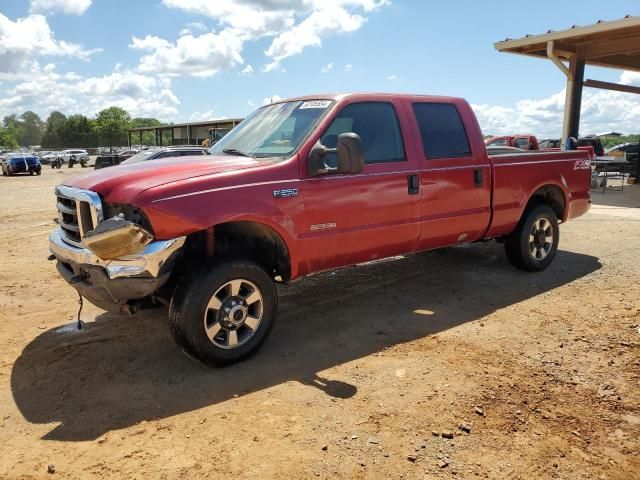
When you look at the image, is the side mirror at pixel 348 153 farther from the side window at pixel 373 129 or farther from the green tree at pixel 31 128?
the green tree at pixel 31 128

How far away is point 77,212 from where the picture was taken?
369 centimetres

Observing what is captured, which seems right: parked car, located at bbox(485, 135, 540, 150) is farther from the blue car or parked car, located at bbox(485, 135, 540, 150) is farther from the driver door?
the blue car

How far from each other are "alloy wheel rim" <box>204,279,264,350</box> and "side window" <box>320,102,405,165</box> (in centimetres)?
140

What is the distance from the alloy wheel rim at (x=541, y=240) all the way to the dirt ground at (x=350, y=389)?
1.94 feet

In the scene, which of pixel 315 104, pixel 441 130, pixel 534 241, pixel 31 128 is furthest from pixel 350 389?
pixel 31 128

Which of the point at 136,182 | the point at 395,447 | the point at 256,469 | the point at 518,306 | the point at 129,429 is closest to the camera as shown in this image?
the point at 256,469

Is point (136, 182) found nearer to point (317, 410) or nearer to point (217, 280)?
point (217, 280)

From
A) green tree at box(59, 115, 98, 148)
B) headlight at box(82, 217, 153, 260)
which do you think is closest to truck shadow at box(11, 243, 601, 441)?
headlight at box(82, 217, 153, 260)

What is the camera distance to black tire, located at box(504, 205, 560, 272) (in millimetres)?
6062

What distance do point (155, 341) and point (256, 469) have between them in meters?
1.97

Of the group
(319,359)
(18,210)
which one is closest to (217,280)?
(319,359)

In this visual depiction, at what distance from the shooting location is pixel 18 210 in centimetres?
1241

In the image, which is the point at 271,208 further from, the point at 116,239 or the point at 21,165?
the point at 21,165

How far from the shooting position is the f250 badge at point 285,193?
3.89m
